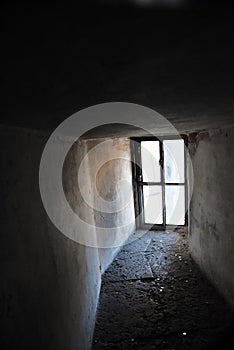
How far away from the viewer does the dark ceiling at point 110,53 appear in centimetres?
32

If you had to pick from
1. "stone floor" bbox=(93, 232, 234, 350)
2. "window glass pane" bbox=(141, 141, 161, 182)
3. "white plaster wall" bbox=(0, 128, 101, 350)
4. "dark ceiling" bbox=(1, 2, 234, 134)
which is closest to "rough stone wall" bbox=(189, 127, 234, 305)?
"stone floor" bbox=(93, 232, 234, 350)

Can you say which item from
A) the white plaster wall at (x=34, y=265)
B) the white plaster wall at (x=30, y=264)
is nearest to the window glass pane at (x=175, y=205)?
the white plaster wall at (x=34, y=265)

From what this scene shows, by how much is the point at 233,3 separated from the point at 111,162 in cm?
310

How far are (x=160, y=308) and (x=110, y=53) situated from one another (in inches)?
95.7

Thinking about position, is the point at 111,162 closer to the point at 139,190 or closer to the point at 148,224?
the point at 139,190

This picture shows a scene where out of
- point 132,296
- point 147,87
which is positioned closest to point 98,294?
point 132,296

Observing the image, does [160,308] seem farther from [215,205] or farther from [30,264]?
[30,264]

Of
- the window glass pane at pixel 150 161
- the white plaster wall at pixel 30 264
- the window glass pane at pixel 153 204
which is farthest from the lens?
the window glass pane at pixel 153 204

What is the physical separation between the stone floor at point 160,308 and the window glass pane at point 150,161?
52.2 inches

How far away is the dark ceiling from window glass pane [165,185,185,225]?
3526mm

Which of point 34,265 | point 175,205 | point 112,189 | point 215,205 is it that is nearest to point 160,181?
point 175,205

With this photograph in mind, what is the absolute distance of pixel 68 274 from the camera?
1.53 meters

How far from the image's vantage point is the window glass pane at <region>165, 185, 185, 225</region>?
4.15 meters

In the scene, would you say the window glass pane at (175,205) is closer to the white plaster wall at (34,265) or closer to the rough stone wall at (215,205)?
the rough stone wall at (215,205)
